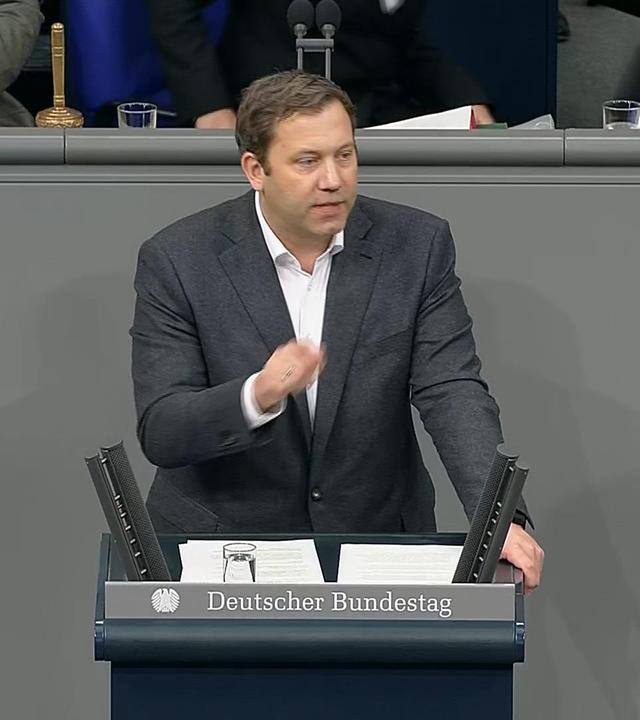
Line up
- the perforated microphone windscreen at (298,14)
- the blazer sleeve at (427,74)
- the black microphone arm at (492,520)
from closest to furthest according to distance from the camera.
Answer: the black microphone arm at (492,520), the perforated microphone windscreen at (298,14), the blazer sleeve at (427,74)

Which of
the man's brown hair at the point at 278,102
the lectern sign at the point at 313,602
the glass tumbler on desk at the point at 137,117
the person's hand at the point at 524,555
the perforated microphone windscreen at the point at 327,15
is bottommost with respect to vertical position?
the lectern sign at the point at 313,602

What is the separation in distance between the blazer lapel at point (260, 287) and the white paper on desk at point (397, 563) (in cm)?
51

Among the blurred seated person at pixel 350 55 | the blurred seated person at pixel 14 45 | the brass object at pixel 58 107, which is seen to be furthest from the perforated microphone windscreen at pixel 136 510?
the blurred seated person at pixel 350 55

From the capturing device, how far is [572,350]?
127 inches

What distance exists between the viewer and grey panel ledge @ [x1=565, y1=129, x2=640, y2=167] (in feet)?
10.4

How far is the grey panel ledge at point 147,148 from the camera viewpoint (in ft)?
10.4

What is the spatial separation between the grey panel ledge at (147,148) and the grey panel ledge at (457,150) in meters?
0.26

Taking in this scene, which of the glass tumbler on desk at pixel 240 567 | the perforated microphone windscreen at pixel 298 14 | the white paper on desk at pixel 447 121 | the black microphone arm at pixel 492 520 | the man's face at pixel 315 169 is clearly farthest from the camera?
the perforated microphone windscreen at pixel 298 14

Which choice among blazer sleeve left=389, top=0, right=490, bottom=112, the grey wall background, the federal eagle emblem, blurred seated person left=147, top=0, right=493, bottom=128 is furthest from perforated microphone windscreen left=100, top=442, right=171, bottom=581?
blazer sleeve left=389, top=0, right=490, bottom=112

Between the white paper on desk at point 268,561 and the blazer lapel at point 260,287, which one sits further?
the blazer lapel at point 260,287

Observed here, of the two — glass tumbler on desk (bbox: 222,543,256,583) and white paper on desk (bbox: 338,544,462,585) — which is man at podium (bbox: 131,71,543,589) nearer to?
white paper on desk (bbox: 338,544,462,585)

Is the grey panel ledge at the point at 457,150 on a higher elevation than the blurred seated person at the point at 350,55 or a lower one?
lower

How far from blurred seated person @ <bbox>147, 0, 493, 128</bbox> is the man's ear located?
6.06 feet

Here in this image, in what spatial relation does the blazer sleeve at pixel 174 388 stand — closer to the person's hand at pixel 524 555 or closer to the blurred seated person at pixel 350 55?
the person's hand at pixel 524 555
